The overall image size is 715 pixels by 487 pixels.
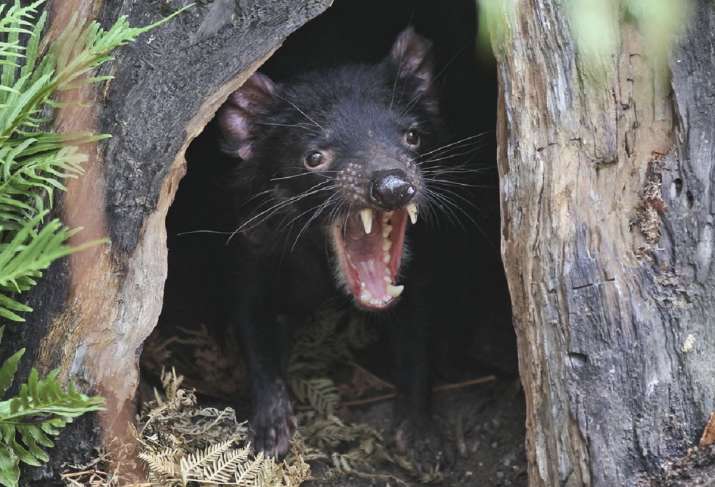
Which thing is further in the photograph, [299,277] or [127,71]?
[299,277]

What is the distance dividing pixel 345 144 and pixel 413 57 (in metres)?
0.63

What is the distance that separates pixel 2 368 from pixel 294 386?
6.66ft

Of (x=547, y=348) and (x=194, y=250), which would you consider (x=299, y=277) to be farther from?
(x=547, y=348)

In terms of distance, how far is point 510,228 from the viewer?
137 inches

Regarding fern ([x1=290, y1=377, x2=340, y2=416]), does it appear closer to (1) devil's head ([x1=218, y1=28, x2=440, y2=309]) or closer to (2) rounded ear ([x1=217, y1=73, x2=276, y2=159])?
(1) devil's head ([x1=218, y1=28, x2=440, y2=309])

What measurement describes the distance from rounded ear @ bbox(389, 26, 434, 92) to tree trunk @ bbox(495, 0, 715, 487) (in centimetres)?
110

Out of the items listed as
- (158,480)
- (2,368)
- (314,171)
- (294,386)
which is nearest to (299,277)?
(294,386)

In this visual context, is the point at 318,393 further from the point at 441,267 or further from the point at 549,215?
the point at 549,215

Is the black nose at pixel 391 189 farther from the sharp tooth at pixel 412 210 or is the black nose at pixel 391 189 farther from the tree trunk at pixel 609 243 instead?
the tree trunk at pixel 609 243

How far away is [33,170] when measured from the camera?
3.17 metres

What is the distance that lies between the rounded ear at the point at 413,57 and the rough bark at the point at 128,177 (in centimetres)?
113

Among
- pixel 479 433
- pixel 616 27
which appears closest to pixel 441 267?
pixel 479 433

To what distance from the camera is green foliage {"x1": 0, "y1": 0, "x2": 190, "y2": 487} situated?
312 cm

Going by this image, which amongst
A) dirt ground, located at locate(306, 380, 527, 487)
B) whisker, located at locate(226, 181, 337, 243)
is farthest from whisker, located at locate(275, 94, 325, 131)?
dirt ground, located at locate(306, 380, 527, 487)
